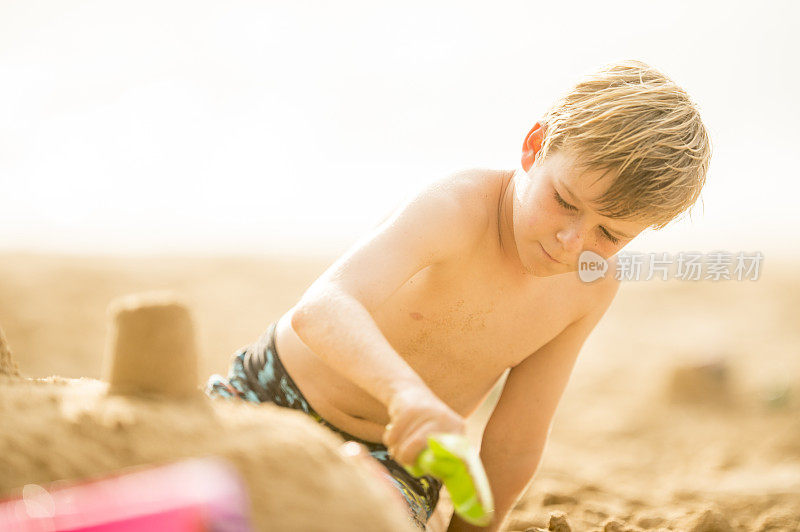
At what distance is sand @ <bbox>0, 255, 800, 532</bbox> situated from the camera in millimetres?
1310

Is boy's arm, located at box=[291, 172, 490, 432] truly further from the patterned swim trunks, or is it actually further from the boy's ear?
the patterned swim trunks

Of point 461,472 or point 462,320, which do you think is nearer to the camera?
point 461,472

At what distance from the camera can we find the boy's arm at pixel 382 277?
1638 mm

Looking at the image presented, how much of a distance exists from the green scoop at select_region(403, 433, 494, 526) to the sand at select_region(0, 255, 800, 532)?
0.59ft

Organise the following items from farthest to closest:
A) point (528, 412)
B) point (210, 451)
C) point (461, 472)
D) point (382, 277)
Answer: point (528, 412), point (382, 277), point (461, 472), point (210, 451)

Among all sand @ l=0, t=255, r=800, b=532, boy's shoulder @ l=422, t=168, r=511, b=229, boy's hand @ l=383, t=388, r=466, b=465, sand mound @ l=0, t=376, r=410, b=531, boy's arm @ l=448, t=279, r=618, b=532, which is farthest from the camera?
boy's arm @ l=448, t=279, r=618, b=532

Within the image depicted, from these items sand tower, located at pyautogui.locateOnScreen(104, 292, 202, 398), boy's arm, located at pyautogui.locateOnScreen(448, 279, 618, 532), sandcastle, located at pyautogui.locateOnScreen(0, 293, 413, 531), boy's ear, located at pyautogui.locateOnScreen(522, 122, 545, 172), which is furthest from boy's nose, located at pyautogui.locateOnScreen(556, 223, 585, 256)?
sand tower, located at pyautogui.locateOnScreen(104, 292, 202, 398)

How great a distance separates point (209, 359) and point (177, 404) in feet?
18.1

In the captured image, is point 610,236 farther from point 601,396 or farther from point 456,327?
point 601,396

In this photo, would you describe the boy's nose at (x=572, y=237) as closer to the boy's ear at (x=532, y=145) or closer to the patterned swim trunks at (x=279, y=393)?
the boy's ear at (x=532, y=145)

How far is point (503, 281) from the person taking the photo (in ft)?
7.47

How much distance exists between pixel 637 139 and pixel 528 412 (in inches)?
35.7

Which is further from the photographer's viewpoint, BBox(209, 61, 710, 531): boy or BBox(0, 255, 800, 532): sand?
BBox(209, 61, 710, 531): boy

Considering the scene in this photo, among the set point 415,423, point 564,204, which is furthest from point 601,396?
point 415,423
